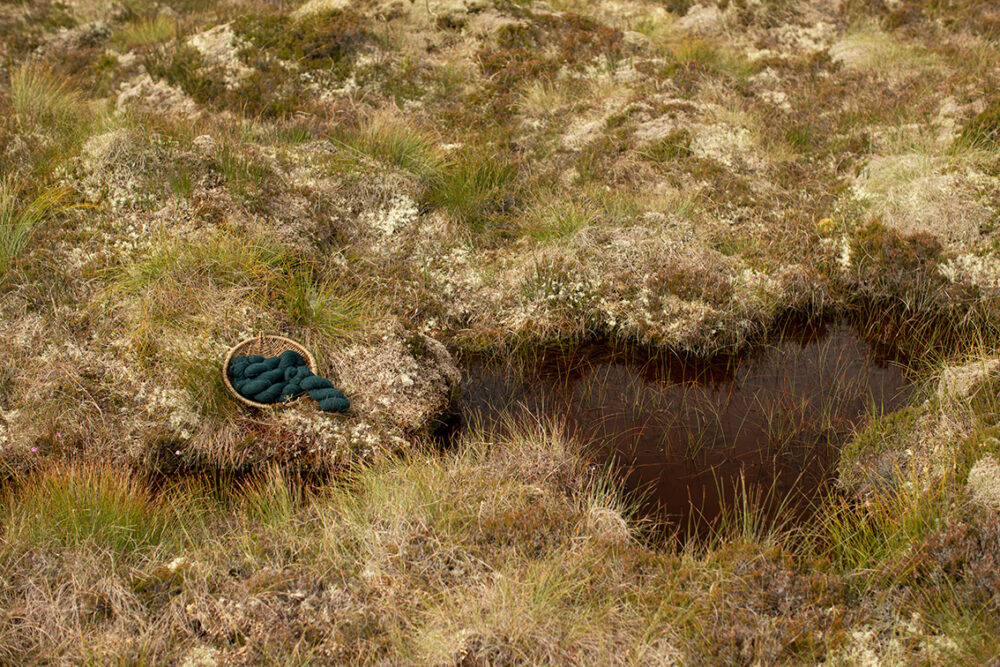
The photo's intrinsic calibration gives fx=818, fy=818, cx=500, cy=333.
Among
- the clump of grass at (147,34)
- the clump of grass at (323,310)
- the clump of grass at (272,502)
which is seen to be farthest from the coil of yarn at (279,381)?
the clump of grass at (147,34)

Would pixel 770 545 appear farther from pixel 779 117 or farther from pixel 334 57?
pixel 334 57

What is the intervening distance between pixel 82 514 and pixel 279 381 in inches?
66.9

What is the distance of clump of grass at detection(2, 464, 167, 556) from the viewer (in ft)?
15.4

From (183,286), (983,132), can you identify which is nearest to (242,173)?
(183,286)

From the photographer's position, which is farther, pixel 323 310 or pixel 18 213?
pixel 18 213

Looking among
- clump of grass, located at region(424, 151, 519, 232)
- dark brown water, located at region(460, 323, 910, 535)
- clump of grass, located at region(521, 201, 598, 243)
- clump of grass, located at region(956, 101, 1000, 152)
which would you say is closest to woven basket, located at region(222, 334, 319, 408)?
dark brown water, located at region(460, 323, 910, 535)

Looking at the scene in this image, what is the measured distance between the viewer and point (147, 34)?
11156mm

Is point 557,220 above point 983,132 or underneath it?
underneath

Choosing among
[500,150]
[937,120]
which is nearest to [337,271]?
[500,150]

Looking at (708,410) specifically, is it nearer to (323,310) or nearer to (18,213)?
(323,310)

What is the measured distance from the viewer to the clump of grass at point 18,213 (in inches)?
263

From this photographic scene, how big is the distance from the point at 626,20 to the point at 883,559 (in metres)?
9.55

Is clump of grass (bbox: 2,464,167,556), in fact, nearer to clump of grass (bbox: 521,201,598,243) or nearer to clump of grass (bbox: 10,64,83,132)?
clump of grass (bbox: 521,201,598,243)

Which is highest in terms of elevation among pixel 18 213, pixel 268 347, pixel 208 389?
pixel 18 213
